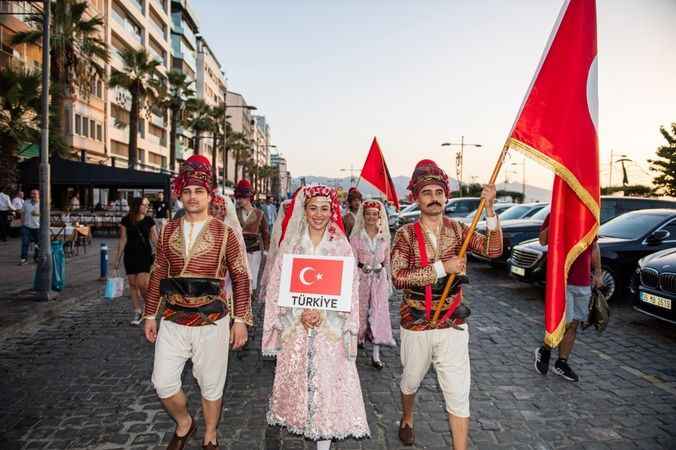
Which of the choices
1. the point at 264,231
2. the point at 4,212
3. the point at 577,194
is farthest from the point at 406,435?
the point at 4,212

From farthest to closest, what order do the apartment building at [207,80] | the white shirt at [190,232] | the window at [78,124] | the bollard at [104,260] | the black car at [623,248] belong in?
the apartment building at [207,80]
the window at [78,124]
the bollard at [104,260]
the black car at [623,248]
the white shirt at [190,232]

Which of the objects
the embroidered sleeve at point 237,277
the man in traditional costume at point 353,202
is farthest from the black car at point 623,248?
the embroidered sleeve at point 237,277

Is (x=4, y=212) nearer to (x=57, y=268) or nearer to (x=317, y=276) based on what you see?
(x=57, y=268)

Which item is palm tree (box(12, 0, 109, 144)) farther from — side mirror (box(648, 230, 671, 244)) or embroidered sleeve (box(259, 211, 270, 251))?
side mirror (box(648, 230, 671, 244))

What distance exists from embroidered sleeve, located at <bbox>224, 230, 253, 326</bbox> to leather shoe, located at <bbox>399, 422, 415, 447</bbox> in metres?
1.51

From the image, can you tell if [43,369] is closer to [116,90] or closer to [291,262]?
[291,262]

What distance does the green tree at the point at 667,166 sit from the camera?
37.3 meters

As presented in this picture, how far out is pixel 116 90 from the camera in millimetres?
42250

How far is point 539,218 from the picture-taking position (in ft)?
45.2

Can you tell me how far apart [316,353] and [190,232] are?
1.30m

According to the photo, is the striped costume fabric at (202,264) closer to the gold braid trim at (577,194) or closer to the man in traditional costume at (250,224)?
the gold braid trim at (577,194)

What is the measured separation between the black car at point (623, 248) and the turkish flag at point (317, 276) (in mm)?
6849

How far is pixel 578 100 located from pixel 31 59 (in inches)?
1344

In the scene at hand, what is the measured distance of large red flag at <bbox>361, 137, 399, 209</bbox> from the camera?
892cm
